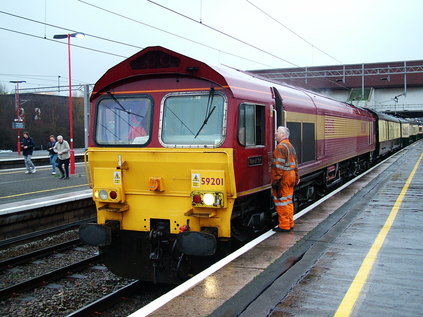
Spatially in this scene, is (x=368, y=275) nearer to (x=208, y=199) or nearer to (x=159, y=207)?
(x=208, y=199)

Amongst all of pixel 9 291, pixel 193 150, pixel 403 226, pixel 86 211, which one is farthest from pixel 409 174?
pixel 9 291

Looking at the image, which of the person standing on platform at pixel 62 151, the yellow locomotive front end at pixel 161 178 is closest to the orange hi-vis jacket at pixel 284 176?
the yellow locomotive front end at pixel 161 178

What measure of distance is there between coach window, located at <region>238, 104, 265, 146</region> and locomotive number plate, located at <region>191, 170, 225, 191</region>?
614 millimetres

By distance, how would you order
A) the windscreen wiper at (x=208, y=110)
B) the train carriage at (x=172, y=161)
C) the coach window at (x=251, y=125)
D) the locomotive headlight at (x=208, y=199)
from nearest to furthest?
the locomotive headlight at (x=208, y=199) → the train carriage at (x=172, y=161) → the windscreen wiper at (x=208, y=110) → the coach window at (x=251, y=125)

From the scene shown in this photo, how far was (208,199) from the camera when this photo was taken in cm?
583

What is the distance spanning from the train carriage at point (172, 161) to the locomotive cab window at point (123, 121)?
2cm

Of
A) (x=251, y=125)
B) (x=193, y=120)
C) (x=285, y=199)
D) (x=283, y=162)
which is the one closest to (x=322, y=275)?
(x=285, y=199)

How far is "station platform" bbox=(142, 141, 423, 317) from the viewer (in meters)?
4.27

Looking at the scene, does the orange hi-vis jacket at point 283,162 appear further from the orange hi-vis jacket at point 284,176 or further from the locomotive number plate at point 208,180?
the locomotive number plate at point 208,180

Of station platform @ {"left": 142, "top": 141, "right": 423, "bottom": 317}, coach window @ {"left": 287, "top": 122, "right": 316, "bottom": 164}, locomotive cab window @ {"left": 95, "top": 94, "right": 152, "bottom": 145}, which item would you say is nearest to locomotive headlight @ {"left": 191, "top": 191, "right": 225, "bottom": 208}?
station platform @ {"left": 142, "top": 141, "right": 423, "bottom": 317}

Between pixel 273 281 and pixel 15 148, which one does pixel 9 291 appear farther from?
pixel 15 148

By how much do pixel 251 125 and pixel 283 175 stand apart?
1.01 m

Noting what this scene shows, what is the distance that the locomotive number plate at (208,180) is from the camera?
582cm

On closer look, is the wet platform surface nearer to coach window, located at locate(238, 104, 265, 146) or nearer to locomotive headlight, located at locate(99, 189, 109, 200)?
coach window, located at locate(238, 104, 265, 146)
